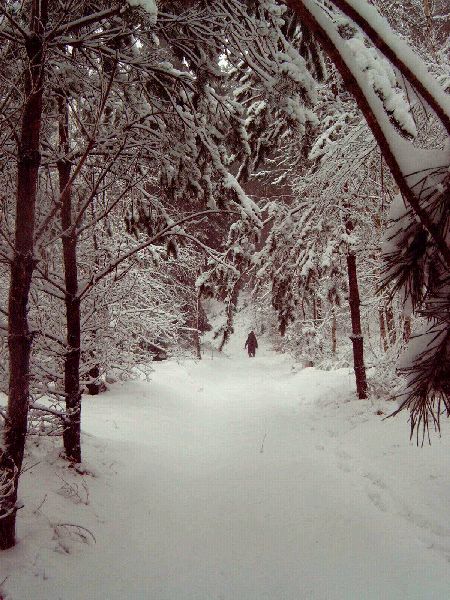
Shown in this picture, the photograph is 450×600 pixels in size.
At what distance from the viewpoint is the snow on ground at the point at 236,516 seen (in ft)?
11.9

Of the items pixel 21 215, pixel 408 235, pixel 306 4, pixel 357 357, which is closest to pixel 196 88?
pixel 21 215

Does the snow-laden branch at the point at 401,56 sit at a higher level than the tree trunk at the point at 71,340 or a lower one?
higher

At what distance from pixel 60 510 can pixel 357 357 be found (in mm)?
7833

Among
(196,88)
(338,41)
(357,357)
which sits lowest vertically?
(357,357)

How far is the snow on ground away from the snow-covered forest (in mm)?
28

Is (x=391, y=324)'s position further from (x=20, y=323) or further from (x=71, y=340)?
(x=20, y=323)

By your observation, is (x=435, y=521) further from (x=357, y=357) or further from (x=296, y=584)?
(x=357, y=357)

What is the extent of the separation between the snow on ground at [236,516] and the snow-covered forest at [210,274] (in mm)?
28

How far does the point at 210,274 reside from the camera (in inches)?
241

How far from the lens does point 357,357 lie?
33.4ft

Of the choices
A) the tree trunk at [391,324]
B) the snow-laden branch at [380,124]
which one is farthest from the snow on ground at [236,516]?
the snow-laden branch at [380,124]

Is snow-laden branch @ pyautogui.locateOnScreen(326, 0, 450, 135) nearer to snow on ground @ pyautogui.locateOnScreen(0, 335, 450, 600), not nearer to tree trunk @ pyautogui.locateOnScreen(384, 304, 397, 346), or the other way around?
snow on ground @ pyautogui.locateOnScreen(0, 335, 450, 600)

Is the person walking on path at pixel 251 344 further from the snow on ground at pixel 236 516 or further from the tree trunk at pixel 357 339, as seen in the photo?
the snow on ground at pixel 236 516

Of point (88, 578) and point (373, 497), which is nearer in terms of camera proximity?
point (88, 578)
